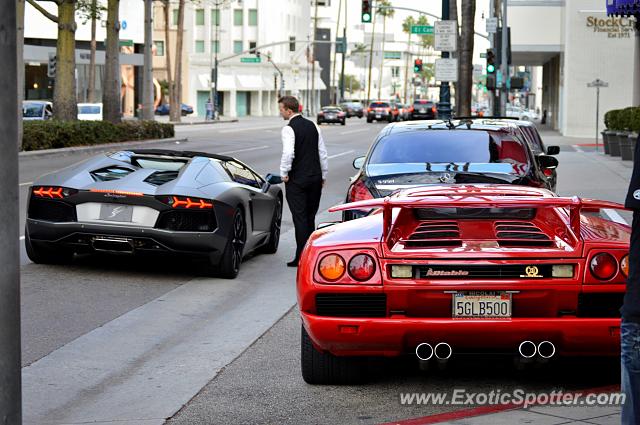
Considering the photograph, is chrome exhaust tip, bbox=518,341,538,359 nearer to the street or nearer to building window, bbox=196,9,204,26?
the street

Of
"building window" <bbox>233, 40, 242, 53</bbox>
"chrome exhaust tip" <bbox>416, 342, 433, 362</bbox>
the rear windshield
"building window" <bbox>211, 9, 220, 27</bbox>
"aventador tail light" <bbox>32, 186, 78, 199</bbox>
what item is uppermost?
"building window" <bbox>211, 9, 220, 27</bbox>

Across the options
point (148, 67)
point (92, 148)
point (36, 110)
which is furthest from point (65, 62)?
point (148, 67)

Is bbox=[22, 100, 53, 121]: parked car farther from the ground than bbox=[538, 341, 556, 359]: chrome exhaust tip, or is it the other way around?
bbox=[22, 100, 53, 121]: parked car

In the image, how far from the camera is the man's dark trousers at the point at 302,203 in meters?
12.3

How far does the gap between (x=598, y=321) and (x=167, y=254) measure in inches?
221

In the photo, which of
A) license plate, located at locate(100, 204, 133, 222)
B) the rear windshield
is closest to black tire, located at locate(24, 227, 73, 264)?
license plate, located at locate(100, 204, 133, 222)

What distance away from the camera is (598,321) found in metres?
6.31

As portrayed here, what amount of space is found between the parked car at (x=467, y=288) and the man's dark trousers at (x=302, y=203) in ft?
18.6

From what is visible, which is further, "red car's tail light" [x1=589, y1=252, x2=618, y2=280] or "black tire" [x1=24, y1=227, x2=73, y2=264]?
"black tire" [x1=24, y1=227, x2=73, y2=264]

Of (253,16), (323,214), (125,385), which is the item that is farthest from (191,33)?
(125,385)

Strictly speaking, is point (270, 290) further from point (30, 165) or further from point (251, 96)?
point (251, 96)

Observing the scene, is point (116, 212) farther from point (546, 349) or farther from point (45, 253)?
point (546, 349)

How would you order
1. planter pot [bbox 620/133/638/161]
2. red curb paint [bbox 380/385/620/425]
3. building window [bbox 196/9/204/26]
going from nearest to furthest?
red curb paint [bbox 380/385/620/425]
planter pot [bbox 620/133/638/161]
building window [bbox 196/9/204/26]

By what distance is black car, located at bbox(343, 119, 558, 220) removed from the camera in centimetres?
1134
